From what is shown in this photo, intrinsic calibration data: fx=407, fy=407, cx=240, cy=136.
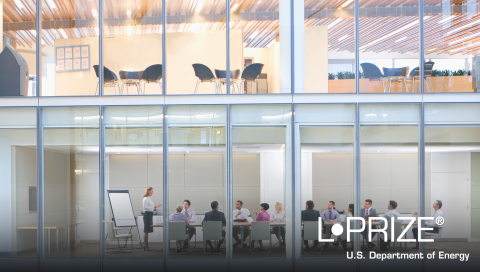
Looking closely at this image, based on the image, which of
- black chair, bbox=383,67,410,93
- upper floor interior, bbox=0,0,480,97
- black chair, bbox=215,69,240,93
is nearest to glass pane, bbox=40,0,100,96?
upper floor interior, bbox=0,0,480,97

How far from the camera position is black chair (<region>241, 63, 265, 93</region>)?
349 inches

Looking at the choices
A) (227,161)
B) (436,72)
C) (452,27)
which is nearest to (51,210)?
(227,161)

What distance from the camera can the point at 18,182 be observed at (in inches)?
347

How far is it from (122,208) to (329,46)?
572 cm

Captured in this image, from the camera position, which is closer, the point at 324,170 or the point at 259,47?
the point at 324,170

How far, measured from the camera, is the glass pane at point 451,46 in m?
8.76

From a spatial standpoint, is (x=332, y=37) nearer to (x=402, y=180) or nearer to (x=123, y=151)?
(x=402, y=180)

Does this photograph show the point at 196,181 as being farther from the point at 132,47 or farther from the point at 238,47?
the point at 132,47

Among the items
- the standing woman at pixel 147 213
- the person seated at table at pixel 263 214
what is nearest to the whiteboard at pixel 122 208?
the standing woman at pixel 147 213

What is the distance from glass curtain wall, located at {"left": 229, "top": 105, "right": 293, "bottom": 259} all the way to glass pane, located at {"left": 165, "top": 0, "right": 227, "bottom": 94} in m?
1.03

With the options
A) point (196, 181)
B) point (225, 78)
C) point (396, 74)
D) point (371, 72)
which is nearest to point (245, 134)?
point (225, 78)

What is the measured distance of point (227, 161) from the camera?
8.75 m

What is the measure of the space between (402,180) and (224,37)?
4977mm

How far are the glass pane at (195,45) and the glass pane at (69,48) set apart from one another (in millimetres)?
1671
